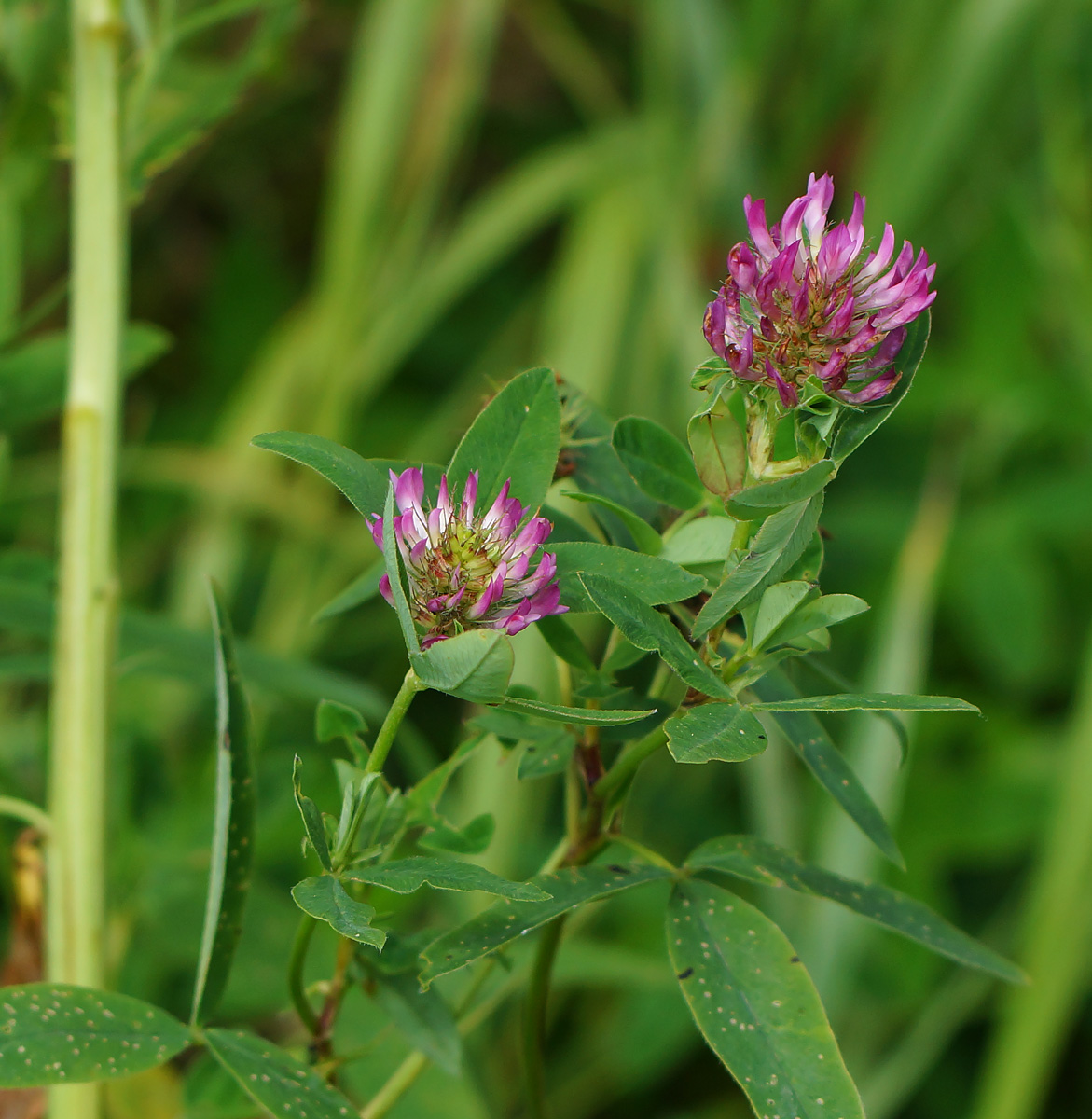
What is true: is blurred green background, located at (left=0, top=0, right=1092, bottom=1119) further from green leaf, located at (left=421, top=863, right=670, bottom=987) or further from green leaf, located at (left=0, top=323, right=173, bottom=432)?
green leaf, located at (left=421, top=863, right=670, bottom=987)

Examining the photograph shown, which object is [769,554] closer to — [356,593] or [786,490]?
[786,490]

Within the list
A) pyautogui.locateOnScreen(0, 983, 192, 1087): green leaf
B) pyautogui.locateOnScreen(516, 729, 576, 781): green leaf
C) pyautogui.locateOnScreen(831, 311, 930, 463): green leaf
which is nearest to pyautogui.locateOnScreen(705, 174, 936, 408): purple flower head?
pyautogui.locateOnScreen(831, 311, 930, 463): green leaf

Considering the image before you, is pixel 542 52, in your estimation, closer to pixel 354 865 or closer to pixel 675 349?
pixel 675 349

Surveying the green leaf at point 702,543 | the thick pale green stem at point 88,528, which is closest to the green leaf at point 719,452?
the green leaf at point 702,543

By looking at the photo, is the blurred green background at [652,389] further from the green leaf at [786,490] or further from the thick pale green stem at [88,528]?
the green leaf at [786,490]

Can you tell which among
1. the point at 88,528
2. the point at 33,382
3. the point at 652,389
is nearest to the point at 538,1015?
the point at 88,528
